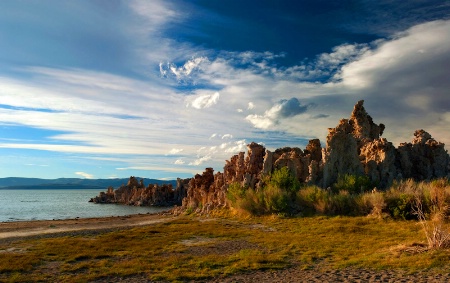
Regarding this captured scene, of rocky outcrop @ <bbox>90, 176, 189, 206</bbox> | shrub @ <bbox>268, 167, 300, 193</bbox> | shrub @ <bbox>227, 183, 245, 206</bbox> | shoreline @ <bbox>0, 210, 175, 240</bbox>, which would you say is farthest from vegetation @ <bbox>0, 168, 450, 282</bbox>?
rocky outcrop @ <bbox>90, 176, 189, 206</bbox>

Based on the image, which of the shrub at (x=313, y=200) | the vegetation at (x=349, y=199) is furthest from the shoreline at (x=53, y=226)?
the shrub at (x=313, y=200)

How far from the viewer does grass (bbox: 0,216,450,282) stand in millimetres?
17547

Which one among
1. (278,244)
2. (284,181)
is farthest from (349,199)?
(278,244)

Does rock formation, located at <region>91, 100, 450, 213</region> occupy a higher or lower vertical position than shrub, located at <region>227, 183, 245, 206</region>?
higher

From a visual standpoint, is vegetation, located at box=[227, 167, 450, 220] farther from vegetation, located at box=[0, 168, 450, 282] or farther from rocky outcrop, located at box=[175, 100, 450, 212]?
rocky outcrop, located at box=[175, 100, 450, 212]

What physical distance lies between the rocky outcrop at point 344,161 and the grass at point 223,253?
15.3 m

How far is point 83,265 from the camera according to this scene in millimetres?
20141

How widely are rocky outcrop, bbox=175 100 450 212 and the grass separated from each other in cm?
1529

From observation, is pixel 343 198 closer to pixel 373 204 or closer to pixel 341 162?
pixel 373 204

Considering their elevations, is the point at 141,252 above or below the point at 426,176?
below

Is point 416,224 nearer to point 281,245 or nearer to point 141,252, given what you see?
point 281,245

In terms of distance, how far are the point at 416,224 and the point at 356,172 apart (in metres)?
20.4


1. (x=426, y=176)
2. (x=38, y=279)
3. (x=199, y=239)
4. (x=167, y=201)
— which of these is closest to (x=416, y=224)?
(x=199, y=239)

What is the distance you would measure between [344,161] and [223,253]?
3146 centimetres
